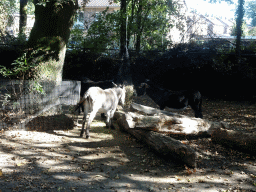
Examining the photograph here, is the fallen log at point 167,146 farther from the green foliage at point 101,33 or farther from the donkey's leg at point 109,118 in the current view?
the green foliage at point 101,33

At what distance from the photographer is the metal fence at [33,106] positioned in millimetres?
6477

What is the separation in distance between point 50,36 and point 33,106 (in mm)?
2688

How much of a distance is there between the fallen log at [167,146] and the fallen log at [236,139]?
173 centimetres

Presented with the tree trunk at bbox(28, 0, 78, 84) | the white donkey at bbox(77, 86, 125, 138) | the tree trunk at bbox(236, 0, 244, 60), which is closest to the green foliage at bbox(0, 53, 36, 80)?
the tree trunk at bbox(28, 0, 78, 84)

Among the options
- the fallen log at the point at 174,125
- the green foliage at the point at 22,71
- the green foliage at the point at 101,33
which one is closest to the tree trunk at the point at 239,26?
the green foliage at the point at 101,33

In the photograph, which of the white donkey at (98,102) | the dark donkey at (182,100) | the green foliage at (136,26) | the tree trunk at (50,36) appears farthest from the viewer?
the green foliage at (136,26)

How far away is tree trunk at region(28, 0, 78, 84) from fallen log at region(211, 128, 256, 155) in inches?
204

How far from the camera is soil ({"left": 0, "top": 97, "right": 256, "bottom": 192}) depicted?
4.18 metres

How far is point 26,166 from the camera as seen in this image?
4648 millimetres

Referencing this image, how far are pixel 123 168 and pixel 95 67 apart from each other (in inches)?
334

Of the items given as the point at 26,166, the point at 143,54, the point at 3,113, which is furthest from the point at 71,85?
the point at 143,54

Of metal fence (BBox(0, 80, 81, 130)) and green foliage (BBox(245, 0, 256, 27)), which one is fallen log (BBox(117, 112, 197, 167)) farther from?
green foliage (BBox(245, 0, 256, 27))

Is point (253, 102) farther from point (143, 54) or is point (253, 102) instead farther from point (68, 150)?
point (68, 150)

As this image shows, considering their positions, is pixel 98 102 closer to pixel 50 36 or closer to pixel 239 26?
pixel 50 36
